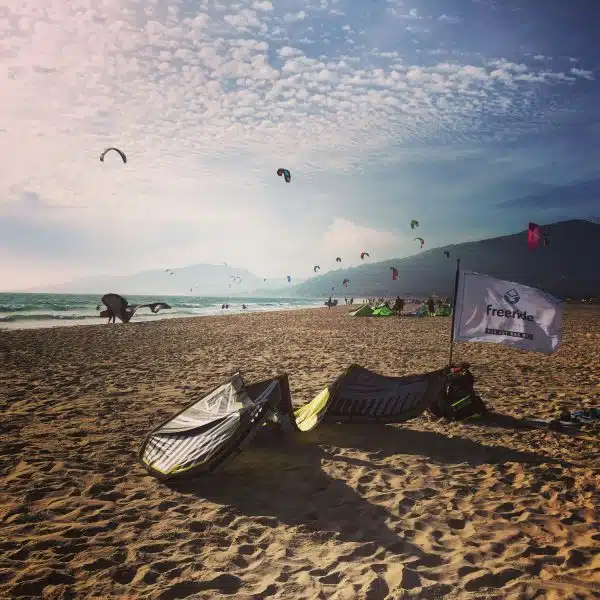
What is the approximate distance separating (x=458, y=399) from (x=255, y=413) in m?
4.45

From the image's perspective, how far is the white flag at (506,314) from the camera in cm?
738

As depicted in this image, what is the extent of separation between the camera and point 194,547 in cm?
398

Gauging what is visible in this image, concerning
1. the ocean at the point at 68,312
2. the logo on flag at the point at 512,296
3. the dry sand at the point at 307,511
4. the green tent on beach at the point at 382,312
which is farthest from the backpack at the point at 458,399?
the ocean at the point at 68,312

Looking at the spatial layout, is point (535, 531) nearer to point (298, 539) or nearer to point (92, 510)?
point (298, 539)

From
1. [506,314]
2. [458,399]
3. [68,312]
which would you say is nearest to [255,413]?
[458,399]

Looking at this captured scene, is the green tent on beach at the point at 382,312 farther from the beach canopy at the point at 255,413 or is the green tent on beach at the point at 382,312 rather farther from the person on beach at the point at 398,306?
the beach canopy at the point at 255,413

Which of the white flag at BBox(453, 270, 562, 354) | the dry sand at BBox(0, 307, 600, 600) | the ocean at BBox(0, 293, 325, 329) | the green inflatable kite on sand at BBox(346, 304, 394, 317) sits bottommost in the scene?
the dry sand at BBox(0, 307, 600, 600)

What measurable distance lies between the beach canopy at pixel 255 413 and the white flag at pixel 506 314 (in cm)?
129

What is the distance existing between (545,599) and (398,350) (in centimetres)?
1363

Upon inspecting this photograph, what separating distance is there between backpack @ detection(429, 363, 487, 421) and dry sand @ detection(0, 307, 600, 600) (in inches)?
11.2

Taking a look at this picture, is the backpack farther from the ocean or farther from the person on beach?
the ocean

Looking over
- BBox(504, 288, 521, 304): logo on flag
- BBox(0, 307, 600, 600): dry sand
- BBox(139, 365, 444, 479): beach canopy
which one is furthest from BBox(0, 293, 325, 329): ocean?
BBox(504, 288, 521, 304): logo on flag

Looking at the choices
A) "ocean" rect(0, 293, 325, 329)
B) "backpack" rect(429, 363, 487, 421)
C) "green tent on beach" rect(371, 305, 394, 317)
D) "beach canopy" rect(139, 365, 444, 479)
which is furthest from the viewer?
"green tent on beach" rect(371, 305, 394, 317)

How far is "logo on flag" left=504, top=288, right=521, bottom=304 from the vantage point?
24.5 ft
